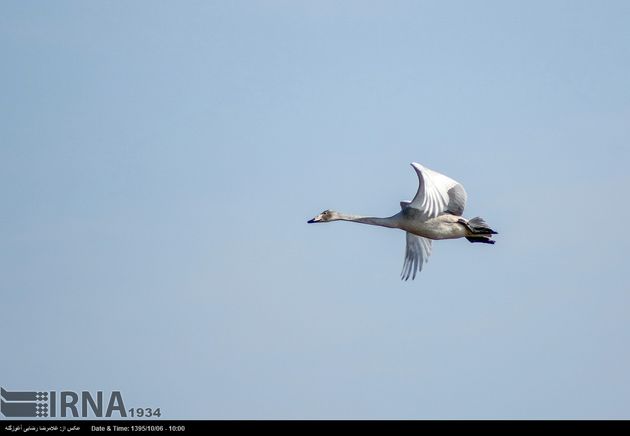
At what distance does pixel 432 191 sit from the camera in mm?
35094

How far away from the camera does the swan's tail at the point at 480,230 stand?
3781cm

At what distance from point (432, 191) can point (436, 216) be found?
216cm

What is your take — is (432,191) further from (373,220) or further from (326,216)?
(326,216)

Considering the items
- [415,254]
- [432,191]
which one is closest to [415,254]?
[415,254]

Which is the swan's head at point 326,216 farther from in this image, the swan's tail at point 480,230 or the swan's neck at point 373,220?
the swan's tail at point 480,230

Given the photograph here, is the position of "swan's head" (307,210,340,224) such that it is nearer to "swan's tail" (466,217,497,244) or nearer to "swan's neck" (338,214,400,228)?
"swan's neck" (338,214,400,228)

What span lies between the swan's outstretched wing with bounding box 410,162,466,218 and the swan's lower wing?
4.07m
